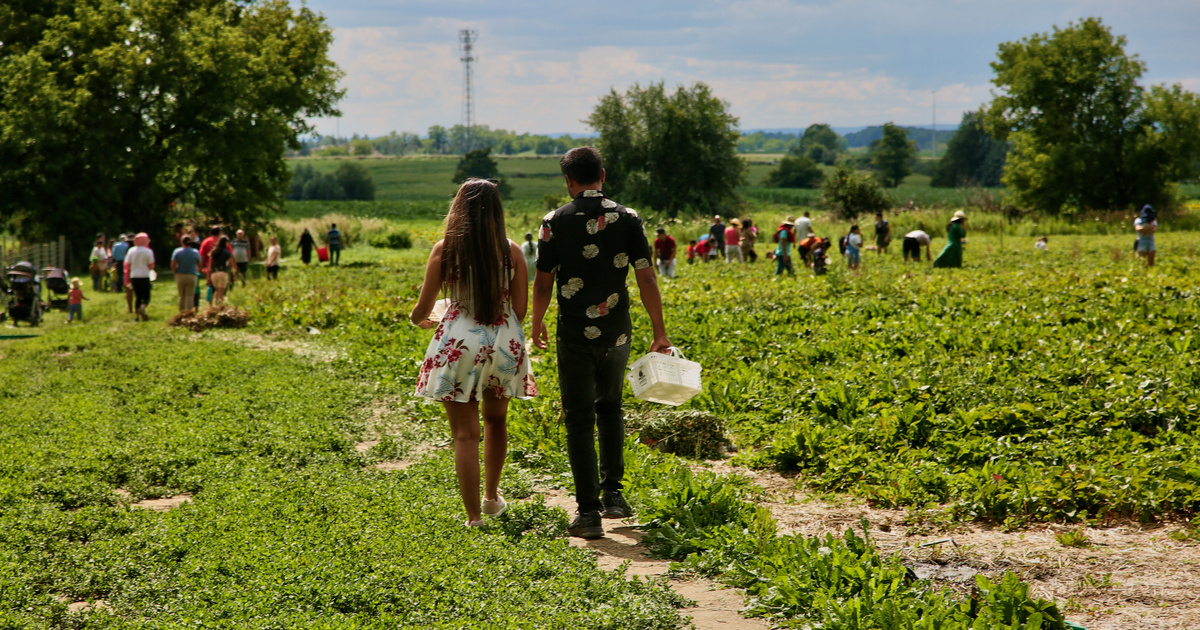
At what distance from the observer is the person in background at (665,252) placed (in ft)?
70.8

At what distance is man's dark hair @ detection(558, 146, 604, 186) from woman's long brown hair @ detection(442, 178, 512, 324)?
43 centimetres

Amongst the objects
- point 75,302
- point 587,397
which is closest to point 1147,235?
point 587,397

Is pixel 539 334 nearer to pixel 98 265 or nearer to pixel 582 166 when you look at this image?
pixel 582 166

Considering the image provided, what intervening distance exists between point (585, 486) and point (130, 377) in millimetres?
7347

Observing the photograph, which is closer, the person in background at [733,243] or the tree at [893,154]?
the person in background at [733,243]

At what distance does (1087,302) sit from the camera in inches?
450

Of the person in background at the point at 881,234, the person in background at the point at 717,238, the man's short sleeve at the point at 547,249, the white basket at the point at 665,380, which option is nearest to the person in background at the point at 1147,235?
the person in background at the point at 881,234

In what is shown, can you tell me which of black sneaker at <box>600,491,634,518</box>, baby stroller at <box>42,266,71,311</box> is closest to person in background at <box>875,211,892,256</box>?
baby stroller at <box>42,266,71,311</box>

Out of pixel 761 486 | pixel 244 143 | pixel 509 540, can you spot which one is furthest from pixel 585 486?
pixel 244 143

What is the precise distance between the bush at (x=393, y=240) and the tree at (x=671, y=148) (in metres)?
20.9

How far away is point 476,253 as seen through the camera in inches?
181

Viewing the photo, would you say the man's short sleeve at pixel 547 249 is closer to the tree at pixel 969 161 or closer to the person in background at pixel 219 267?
the person in background at pixel 219 267

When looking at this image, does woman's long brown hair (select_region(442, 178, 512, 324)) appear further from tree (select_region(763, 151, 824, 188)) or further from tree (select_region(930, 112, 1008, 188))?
tree (select_region(930, 112, 1008, 188))

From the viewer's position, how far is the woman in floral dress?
4.62 m
